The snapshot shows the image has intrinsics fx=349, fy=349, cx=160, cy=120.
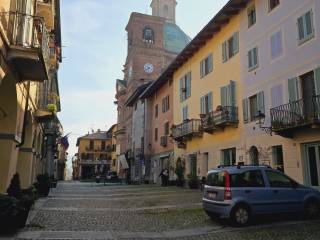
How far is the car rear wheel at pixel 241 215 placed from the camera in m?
9.93

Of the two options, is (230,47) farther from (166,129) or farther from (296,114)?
(166,129)

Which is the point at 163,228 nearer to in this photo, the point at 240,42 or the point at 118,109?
the point at 240,42

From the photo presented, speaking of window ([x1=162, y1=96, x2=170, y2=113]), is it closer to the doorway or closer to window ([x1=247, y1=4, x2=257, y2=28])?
window ([x1=247, y1=4, x2=257, y2=28])

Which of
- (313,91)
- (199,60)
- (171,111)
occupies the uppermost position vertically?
(199,60)

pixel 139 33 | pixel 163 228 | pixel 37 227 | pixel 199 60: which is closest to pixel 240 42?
pixel 199 60

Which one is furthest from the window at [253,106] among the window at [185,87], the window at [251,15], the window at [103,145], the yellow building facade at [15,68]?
the window at [103,145]

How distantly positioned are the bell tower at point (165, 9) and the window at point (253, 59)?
5748 cm

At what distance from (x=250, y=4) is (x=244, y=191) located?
45.9 ft

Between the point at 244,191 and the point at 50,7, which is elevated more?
the point at 50,7

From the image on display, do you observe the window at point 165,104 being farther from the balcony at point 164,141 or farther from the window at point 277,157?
the window at point 277,157

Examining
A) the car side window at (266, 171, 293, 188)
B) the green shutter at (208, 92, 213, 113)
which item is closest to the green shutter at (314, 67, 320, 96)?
the car side window at (266, 171, 293, 188)

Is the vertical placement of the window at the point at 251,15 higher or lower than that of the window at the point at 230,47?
higher

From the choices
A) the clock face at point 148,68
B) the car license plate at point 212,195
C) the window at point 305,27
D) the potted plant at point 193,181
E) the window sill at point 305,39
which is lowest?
the car license plate at point 212,195

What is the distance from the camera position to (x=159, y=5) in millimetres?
75938
